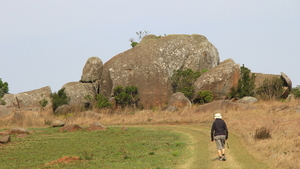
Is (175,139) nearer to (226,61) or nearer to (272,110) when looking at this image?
(272,110)

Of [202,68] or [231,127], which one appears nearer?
[231,127]

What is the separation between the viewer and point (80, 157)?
22.9m

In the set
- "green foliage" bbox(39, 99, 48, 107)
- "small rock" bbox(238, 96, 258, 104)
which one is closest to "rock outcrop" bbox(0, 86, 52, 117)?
"green foliage" bbox(39, 99, 48, 107)

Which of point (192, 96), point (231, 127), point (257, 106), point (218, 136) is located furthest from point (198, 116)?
point (218, 136)

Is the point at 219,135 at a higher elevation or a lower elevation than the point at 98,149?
higher

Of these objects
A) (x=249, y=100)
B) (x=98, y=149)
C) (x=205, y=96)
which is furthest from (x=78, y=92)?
(x=98, y=149)

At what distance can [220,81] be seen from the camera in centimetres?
5847

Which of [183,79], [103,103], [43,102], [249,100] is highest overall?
[183,79]

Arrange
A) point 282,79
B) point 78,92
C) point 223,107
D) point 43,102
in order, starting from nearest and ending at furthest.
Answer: point 223,107 → point 282,79 → point 43,102 → point 78,92

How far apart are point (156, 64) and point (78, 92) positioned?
1236 cm

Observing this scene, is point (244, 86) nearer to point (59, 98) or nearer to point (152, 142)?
point (59, 98)

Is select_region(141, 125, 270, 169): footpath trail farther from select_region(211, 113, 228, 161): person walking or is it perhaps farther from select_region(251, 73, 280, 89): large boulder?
select_region(251, 73, 280, 89): large boulder

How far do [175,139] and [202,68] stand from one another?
3850cm

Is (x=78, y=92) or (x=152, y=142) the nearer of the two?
(x=152, y=142)
